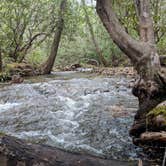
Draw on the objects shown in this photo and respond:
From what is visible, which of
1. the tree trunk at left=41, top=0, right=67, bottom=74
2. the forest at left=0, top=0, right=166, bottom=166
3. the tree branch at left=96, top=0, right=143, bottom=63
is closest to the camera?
the forest at left=0, top=0, right=166, bottom=166

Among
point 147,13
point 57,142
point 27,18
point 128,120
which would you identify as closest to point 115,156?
point 57,142

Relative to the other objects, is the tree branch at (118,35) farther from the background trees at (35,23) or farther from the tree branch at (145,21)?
the background trees at (35,23)

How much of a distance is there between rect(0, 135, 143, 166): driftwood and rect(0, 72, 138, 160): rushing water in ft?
Answer: 3.49

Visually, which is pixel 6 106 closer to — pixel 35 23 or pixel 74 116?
pixel 74 116

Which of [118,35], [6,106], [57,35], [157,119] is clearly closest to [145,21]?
[118,35]

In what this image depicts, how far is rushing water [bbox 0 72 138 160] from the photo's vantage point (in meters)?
4.54

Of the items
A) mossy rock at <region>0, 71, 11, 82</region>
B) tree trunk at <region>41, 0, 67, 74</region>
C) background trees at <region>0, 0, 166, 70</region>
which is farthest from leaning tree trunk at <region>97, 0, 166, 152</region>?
tree trunk at <region>41, 0, 67, 74</region>

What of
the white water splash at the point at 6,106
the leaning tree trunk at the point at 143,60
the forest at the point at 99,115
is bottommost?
the white water splash at the point at 6,106

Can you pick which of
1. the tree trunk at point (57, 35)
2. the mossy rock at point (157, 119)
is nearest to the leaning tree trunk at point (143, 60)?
the mossy rock at point (157, 119)

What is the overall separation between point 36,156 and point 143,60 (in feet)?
9.78

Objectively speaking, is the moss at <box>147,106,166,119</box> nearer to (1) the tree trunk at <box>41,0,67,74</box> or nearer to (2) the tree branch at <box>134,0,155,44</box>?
(2) the tree branch at <box>134,0,155,44</box>

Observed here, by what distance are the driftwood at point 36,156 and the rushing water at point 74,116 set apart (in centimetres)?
106

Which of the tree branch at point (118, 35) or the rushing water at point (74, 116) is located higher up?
the tree branch at point (118, 35)

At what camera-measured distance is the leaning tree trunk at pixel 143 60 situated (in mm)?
4918
